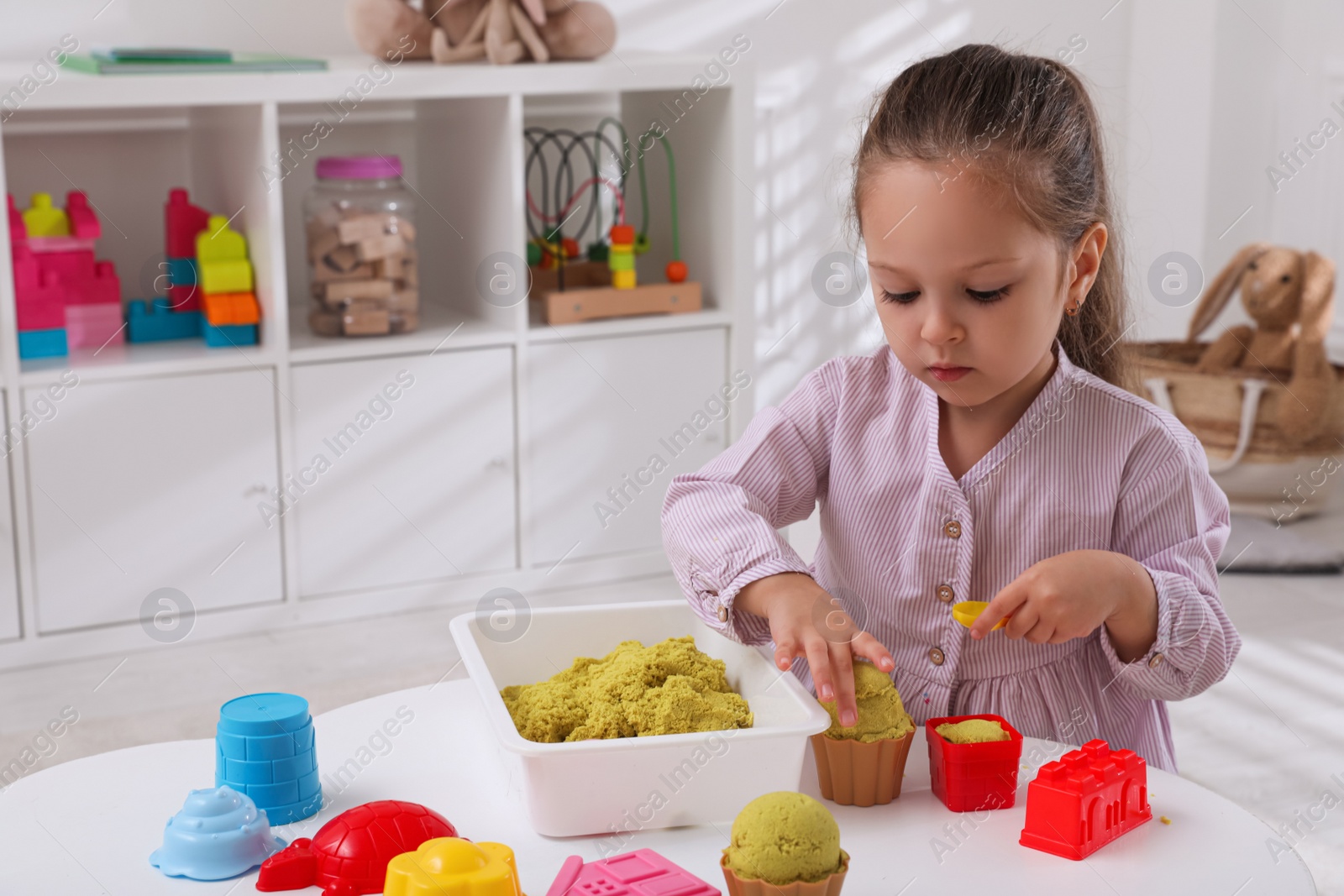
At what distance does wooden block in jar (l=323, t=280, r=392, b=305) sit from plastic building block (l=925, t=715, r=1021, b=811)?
1468 mm

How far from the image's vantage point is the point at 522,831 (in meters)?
0.73

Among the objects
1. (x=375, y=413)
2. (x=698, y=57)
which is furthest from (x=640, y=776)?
(x=698, y=57)

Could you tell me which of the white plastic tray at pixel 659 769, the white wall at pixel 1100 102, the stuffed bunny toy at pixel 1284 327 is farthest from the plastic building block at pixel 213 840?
the stuffed bunny toy at pixel 1284 327

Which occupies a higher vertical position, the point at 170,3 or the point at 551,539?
the point at 170,3

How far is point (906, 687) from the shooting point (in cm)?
95

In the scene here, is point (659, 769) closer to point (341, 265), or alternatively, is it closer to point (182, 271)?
point (341, 265)

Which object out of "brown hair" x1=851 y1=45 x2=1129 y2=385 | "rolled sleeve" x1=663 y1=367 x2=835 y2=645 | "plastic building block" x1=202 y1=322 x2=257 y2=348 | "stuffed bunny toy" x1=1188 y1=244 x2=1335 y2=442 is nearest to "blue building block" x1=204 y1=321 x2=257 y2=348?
"plastic building block" x1=202 y1=322 x2=257 y2=348

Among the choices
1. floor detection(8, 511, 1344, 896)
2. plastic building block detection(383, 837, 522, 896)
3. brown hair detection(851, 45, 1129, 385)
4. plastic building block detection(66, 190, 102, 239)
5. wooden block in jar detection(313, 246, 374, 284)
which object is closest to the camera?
plastic building block detection(383, 837, 522, 896)

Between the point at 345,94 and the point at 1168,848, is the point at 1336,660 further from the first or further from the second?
the point at 345,94

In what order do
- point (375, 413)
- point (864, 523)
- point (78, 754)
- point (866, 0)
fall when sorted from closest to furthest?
point (864, 523)
point (78, 754)
point (375, 413)
point (866, 0)

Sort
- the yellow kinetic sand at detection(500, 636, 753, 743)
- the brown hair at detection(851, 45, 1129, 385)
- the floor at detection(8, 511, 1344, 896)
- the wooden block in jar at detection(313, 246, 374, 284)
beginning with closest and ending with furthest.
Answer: the yellow kinetic sand at detection(500, 636, 753, 743) < the brown hair at detection(851, 45, 1129, 385) < the floor at detection(8, 511, 1344, 896) < the wooden block in jar at detection(313, 246, 374, 284)

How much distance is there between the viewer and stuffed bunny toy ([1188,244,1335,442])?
244 centimetres

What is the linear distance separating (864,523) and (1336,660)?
1220 millimetres

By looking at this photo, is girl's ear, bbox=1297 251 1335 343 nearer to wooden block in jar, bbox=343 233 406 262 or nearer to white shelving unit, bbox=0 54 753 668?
white shelving unit, bbox=0 54 753 668
